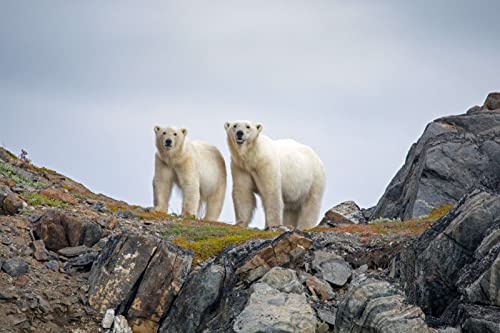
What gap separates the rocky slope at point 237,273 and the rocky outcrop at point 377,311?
16 millimetres

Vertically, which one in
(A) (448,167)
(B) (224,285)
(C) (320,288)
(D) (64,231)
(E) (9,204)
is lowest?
(C) (320,288)

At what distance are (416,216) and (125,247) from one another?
9537 mm

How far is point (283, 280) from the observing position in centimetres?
1264

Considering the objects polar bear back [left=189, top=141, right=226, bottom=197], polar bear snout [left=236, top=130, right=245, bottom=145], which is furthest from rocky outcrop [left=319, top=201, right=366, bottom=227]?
polar bear back [left=189, top=141, right=226, bottom=197]

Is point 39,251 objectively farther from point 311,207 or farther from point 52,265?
point 311,207

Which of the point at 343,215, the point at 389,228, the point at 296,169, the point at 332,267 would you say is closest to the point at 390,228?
the point at 389,228

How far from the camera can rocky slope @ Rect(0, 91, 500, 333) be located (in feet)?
35.2

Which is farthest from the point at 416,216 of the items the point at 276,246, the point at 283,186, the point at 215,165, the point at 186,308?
the point at 186,308

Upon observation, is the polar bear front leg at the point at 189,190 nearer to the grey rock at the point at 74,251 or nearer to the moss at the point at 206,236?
the moss at the point at 206,236

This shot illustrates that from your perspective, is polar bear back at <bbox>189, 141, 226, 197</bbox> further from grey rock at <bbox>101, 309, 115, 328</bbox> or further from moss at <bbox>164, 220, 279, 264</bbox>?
grey rock at <bbox>101, 309, 115, 328</bbox>

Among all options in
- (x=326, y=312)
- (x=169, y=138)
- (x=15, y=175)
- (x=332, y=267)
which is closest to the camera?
(x=326, y=312)

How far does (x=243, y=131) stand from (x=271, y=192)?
1.87 m

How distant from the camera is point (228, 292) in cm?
1292

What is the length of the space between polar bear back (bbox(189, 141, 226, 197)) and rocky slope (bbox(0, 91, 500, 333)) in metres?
4.11
